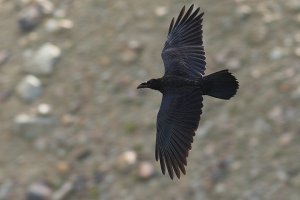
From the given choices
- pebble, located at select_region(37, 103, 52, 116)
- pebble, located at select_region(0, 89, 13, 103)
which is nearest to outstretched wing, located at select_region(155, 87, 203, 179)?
pebble, located at select_region(37, 103, 52, 116)

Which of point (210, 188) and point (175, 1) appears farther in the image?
point (175, 1)

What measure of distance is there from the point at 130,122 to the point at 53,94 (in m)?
1.69

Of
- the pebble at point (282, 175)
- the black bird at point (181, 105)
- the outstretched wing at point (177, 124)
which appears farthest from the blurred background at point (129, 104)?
the outstretched wing at point (177, 124)

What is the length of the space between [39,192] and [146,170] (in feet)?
5.93

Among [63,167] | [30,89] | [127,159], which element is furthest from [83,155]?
[30,89]

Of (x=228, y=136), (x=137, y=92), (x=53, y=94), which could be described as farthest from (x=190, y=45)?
(x=53, y=94)

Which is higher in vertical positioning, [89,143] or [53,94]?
[53,94]

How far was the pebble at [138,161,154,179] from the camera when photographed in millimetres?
13125

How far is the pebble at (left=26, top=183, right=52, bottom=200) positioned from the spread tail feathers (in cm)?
571

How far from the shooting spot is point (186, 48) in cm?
993

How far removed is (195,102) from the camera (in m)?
8.74

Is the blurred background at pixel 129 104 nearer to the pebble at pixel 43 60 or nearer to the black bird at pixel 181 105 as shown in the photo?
the pebble at pixel 43 60

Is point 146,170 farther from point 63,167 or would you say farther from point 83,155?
point 63,167

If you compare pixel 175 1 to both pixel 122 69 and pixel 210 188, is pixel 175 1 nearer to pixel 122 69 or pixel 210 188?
pixel 122 69
